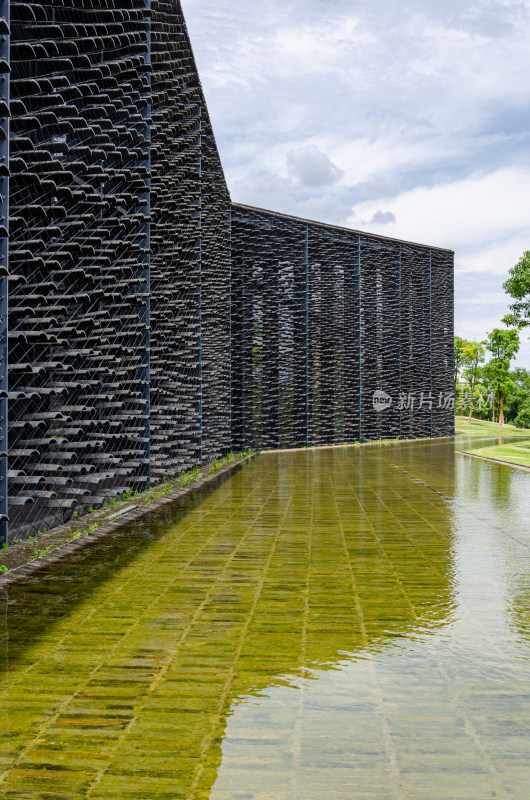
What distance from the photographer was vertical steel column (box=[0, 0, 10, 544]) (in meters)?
4.50

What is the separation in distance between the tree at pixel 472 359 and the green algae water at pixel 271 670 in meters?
38.1

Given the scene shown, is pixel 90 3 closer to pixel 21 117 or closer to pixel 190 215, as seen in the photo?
pixel 21 117

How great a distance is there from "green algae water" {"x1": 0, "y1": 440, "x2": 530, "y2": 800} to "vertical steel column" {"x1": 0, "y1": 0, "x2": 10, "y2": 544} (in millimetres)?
630

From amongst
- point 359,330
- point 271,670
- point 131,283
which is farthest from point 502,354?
point 271,670

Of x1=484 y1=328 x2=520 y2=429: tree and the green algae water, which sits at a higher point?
x1=484 y1=328 x2=520 y2=429: tree

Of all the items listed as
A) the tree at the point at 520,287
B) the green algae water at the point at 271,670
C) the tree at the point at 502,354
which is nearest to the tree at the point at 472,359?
the tree at the point at 502,354

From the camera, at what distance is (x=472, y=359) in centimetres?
4325

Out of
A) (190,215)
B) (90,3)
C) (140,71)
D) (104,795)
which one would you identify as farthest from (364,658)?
(190,215)

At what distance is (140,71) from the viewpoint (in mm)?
8102

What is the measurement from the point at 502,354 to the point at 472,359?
332 inches

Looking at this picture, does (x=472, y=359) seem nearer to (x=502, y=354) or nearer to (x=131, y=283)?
(x=502, y=354)

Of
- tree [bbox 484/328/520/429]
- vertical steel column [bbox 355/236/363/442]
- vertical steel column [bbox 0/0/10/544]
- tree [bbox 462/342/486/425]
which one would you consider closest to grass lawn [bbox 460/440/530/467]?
vertical steel column [bbox 355/236/363/442]

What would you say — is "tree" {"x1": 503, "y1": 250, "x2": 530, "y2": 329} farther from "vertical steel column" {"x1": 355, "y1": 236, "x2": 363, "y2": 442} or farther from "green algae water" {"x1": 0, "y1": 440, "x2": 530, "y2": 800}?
"green algae water" {"x1": 0, "y1": 440, "x2": 530, "y2": 800}

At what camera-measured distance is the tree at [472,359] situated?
42531 millimetres
